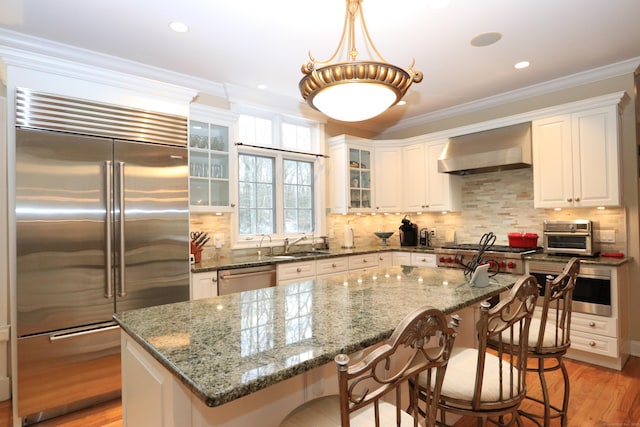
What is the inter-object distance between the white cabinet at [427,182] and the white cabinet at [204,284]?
2832 mm

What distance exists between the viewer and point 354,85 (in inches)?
67.8

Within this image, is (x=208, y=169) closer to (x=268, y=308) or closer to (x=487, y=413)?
(x=268, y=308)

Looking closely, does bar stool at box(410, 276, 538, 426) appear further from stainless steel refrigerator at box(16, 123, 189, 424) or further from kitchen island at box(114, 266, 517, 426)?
stainless steel refrigerator at box(16, 123, 189, 424)

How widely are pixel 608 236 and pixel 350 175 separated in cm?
279

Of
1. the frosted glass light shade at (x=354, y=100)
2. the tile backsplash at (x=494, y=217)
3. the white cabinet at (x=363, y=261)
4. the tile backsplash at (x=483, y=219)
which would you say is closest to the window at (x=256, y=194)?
the tile backsplash at (x=483, y=219)

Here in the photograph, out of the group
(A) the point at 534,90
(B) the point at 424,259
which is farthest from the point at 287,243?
(A) the point at 534,90

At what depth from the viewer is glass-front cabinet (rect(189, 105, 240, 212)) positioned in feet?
11.2

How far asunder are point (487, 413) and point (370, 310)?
58 centimetres

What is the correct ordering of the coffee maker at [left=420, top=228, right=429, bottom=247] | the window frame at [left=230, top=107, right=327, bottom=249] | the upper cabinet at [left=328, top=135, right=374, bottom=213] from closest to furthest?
the window frame at [left=230, top=107, right=327, bottom=249]
the upper cabinet at [left=328, top=135, right=374, bottom=213]
the coffee maker at [left=420, top=228, right=429, bottom=247]

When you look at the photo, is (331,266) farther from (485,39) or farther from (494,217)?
(485,39)

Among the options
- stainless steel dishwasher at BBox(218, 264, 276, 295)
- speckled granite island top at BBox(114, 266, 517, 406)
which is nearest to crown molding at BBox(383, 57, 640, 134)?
speckled granite island top at BBox(114, 266, 517, 406)

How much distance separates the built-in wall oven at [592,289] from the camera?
298 cm

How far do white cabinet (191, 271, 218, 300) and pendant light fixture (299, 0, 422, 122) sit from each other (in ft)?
6.02

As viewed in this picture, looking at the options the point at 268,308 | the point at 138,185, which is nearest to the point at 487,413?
the point at 268,308
